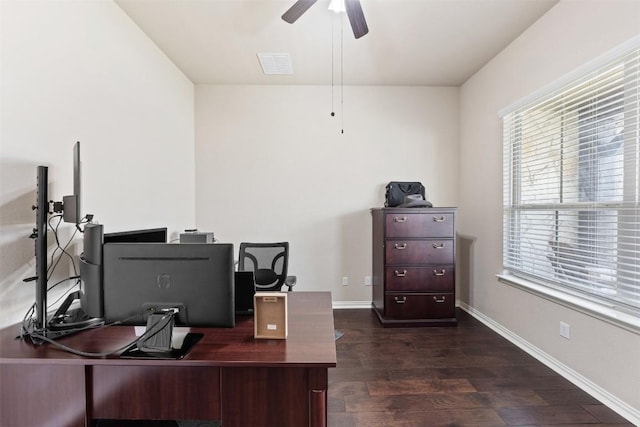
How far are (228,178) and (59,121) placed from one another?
77.8 inches

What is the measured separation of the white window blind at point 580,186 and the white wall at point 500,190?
16cm

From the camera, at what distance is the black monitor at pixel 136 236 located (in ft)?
5.37

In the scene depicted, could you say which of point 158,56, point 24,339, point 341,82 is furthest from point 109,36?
point 341,82

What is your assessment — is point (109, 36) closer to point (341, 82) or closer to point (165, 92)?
point (165, 92)

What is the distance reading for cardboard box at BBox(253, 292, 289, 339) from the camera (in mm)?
1288

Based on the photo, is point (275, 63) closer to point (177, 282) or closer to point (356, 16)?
point (356, 16)

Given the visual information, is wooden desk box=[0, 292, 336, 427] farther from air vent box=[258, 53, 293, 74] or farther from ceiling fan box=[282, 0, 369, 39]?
air vent box=[258, 53, 293, 74]

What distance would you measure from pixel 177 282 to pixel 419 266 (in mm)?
2662

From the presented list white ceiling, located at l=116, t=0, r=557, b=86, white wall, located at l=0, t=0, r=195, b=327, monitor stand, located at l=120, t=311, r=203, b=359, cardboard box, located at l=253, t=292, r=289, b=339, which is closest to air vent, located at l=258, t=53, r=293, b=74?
white ceiling, located at l=116, t=0, r=557, b=86

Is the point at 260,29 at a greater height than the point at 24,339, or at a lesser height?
greater

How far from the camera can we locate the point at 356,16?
206cm

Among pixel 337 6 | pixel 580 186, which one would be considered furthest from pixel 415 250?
pixel 337 6

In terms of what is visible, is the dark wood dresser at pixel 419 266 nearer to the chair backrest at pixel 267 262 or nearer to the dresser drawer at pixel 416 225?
the dresser drawer at pixel 416 225

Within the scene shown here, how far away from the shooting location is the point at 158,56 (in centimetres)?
288
